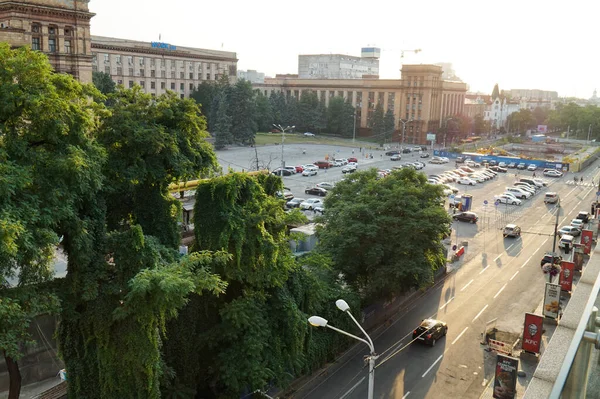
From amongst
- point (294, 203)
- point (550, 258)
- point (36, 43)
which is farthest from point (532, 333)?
point (36, 43)

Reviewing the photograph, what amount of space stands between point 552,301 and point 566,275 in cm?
445

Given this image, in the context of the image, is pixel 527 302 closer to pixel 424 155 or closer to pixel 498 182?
pixel 498 182

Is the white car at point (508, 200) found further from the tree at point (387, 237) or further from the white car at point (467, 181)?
the tree at point (387, 237)

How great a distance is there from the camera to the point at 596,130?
452 feet

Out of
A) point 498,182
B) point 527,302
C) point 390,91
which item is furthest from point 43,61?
point 390,91

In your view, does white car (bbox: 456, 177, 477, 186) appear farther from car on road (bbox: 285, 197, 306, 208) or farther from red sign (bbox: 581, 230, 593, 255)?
red sign (bbox: 581, 230, 593, 255)

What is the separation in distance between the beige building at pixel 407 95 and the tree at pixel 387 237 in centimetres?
9135

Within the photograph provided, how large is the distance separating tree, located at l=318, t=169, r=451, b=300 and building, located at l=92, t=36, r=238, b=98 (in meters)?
74.2

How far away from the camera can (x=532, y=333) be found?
990 inches

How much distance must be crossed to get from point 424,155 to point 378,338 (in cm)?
7590

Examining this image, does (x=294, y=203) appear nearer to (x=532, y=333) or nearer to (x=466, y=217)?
(x=466, y=217)

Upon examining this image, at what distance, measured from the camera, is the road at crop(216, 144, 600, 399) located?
23047mm

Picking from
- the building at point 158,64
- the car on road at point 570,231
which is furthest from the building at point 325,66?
the car on road at point 570,231

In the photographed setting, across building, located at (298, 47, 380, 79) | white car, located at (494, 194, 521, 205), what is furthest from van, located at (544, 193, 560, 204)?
building, located at (298, 47, 380, 79)
